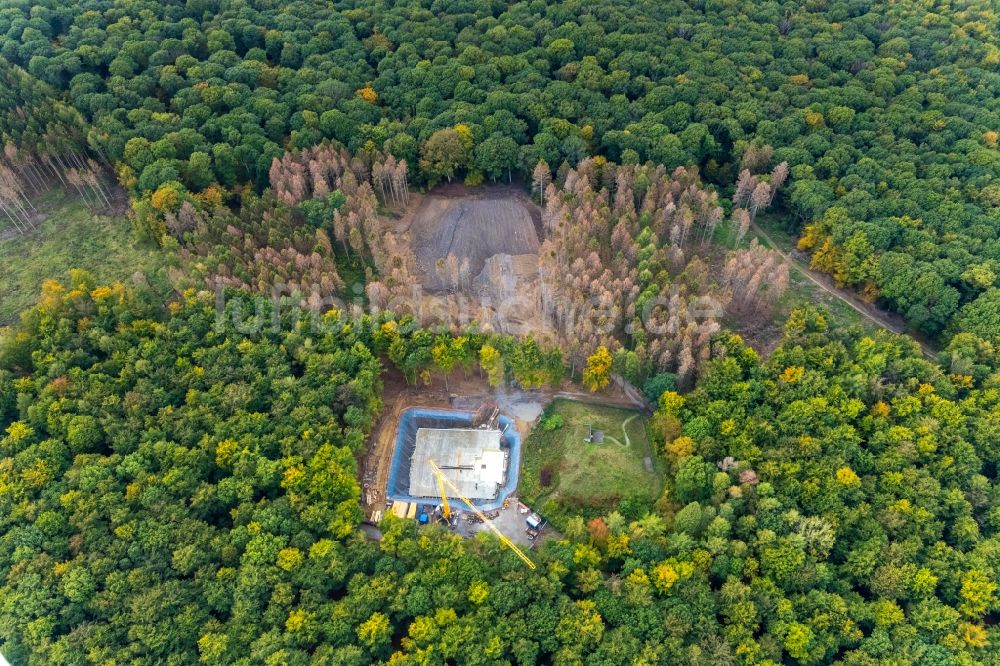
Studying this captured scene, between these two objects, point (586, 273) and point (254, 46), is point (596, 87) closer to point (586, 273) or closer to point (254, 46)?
point (586, 273)

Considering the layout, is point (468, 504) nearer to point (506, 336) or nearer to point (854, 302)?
point (506, 336)

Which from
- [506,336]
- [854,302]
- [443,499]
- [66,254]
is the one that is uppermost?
[66,254]

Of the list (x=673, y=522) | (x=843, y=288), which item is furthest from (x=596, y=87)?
(x=673, y=522)

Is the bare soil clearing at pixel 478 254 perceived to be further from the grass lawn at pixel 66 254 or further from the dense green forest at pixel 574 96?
the grass lawn at pixel 66 254

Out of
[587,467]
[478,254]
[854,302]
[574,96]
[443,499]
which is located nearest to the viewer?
[443,499]

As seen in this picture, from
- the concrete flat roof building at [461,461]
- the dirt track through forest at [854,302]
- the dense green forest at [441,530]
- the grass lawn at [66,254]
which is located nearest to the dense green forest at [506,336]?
the dense green forest at [441,530]

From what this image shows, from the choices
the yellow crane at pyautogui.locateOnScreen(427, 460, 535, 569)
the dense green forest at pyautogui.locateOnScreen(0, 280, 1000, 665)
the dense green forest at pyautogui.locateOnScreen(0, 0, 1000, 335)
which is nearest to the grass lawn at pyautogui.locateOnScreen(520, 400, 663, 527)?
Answer: the yellow crane at pyautogui.locateOnScreen(427, 460, 535, 569)

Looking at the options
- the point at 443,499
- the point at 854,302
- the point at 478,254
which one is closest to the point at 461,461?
the point at 443,499
